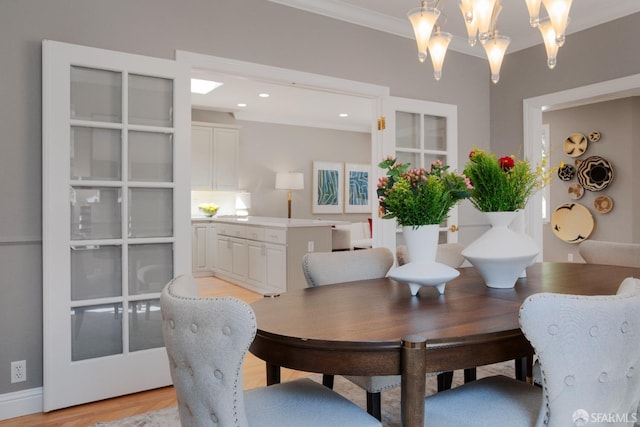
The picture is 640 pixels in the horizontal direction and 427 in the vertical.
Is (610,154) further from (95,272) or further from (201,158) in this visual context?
(95,272)

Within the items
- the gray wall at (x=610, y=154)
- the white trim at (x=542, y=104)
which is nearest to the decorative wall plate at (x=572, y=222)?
the gray wall at (x=610, y=154)

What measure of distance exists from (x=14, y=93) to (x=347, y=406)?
7.72 feet

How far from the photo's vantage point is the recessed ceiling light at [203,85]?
19.0 feet

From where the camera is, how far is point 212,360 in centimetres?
108

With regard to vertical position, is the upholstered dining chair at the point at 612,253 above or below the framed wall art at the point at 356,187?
below

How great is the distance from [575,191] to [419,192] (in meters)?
5.74

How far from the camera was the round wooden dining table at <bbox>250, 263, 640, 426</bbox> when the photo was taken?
3.77 ft

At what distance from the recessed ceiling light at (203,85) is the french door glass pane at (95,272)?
3607 mm

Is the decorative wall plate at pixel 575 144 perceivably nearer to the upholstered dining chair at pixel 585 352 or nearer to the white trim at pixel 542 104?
the white trim at pixel 542 104

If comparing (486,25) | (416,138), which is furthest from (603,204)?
(486,25)

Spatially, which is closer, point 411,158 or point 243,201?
point 411,158

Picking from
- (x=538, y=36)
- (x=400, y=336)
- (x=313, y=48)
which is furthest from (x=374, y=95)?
(x=400, y=336)

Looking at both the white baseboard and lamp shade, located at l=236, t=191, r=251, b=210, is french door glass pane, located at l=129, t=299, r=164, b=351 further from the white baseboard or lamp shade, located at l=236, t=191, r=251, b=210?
lamp shade, located at l=236, t=191, r=251, b=210

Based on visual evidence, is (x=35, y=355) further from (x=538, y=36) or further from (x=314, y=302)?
(x=538, y=36)
